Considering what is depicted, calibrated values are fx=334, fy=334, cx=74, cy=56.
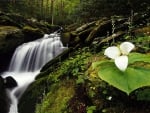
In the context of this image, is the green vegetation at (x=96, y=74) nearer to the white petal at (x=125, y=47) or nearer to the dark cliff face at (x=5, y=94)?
the white petal at (x=125, y=47)

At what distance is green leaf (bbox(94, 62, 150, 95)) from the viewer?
1898 millimetres

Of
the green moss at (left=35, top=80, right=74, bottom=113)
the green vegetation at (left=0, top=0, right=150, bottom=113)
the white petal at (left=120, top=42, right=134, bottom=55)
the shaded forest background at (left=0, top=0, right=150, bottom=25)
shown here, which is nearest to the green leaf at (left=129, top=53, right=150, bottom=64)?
the green vegetation at (left=0, top=0, right=150, bottom=113)

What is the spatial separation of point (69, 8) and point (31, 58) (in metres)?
10.8

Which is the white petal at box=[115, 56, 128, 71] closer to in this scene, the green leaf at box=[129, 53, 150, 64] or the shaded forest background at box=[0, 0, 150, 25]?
the green leaf at box=[129, 53, 150, 64]

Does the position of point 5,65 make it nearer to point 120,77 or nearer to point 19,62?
point 19,62

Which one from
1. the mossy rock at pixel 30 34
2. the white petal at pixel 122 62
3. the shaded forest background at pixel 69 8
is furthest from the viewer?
the mossy rock at pixel 30 34

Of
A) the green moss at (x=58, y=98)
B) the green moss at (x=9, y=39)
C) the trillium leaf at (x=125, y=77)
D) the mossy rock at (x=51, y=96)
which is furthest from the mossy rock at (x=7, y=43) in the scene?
the trillium leaf at (x=125, y=77)

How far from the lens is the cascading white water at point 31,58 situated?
362 inches

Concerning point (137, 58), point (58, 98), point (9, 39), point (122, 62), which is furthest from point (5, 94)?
point (122, 62)

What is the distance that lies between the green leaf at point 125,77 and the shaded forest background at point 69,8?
6720 millimetres

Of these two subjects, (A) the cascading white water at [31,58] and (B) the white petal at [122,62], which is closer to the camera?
(B) the white petal at [122,62]

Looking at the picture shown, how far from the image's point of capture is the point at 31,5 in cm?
2102

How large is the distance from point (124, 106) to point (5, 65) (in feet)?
25.0

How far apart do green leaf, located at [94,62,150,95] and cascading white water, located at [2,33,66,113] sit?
646 centimetres
